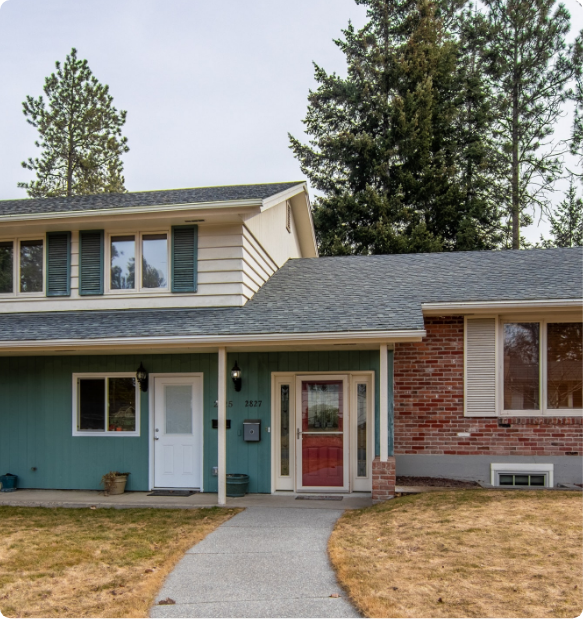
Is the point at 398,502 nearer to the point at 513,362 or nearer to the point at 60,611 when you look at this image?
the point at 513,362

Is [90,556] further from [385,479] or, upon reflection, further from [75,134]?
[75,134]

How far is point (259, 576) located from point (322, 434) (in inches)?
185

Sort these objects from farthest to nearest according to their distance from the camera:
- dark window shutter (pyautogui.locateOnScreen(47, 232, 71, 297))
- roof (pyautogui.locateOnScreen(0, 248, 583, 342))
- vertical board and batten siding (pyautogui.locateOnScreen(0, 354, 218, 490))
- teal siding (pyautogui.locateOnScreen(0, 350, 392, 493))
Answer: dark window shutter (pyautogui.locateOnScreen(47, 232, 71, 297)) < vertical board and batten siding (pyautogui.locateOnScreen(0, 354, 218, 490)) < teal siding (pyautogui.locateOnScreen(0, 350, 392, 493)) < roof (pyautogui.locateOnScreen(0, 248, 583, 342))

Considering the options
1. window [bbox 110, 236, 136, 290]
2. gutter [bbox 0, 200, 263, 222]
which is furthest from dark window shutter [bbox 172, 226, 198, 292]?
window [bbox 110, 236, 136, 290]

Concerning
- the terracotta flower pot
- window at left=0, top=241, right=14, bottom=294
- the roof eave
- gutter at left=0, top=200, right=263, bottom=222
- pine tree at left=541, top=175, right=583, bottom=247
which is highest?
pine tree at left=541, top=175, right=583, bottom=247

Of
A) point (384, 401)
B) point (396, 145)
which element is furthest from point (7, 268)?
point (396, 145)

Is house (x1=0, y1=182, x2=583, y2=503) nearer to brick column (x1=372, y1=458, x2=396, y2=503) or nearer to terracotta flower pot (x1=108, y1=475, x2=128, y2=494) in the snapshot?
terracotta flower pot (x1=108, y1=475, x2=128, y2=494)

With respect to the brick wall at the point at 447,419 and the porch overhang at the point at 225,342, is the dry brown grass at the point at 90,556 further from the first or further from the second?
the brick wall at the point at 447,419

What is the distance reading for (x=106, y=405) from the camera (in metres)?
11.5

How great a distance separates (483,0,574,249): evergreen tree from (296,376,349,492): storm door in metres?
17.8

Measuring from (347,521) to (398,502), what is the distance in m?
0.99

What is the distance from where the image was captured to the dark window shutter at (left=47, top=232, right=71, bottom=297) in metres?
11.8

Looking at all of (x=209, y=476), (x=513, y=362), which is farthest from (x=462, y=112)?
(x=209, y=476)

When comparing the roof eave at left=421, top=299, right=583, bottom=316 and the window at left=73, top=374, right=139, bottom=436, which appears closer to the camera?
the roof eave at left=421, top=299, right=583, bottom=316
